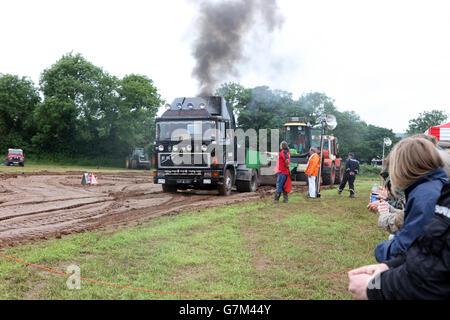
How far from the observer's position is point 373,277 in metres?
2.02

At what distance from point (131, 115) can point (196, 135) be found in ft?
110

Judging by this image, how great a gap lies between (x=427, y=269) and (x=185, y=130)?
12.2 m

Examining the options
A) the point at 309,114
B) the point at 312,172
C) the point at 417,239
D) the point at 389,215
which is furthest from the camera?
the point at 309,114

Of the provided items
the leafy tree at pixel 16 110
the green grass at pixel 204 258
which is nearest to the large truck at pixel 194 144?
the green grass at pixel 204 258

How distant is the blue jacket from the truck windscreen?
454 inches

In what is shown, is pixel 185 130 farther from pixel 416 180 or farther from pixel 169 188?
pixel 416 180

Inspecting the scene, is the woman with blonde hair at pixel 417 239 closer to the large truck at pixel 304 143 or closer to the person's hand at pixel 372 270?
the person's hand at pixel 372 270

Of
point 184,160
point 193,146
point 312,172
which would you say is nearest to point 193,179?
point 184,160

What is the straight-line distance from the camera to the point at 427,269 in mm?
1744

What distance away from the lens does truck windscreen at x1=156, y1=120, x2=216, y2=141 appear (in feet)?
44.0

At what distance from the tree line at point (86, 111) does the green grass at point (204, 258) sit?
33351mm

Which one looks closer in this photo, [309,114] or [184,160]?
[184,160]
